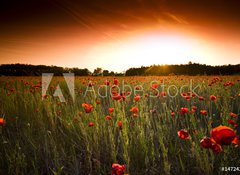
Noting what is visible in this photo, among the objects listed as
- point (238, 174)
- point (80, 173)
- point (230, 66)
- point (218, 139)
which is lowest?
point (80, 173)

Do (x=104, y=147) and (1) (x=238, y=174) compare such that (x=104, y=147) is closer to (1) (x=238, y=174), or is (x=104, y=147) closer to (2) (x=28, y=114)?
(1) (x=238, y=174)

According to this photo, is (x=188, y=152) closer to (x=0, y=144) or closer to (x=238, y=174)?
(x=238, y=174)

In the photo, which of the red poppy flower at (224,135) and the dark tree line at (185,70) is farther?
the dark tree line at (185,70)

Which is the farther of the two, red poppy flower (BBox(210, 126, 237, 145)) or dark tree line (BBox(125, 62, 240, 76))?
dark tree line (BBox(125, 62, 240, 76))

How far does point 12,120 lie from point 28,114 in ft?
0.88

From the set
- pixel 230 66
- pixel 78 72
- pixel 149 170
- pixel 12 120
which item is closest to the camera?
pixel 149 170

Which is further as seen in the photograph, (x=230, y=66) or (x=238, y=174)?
(x=230, y=66)

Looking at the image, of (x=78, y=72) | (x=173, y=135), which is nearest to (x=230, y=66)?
(x=78, y=72)

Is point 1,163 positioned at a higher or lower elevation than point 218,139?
lower

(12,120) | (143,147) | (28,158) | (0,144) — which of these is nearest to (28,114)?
(12,120)

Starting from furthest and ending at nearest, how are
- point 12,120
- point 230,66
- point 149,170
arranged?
point 230,66 < point 12,120 < point 149,170

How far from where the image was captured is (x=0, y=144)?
9.40ft

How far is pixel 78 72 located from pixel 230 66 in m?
13.7

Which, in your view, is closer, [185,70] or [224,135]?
[224,135]
